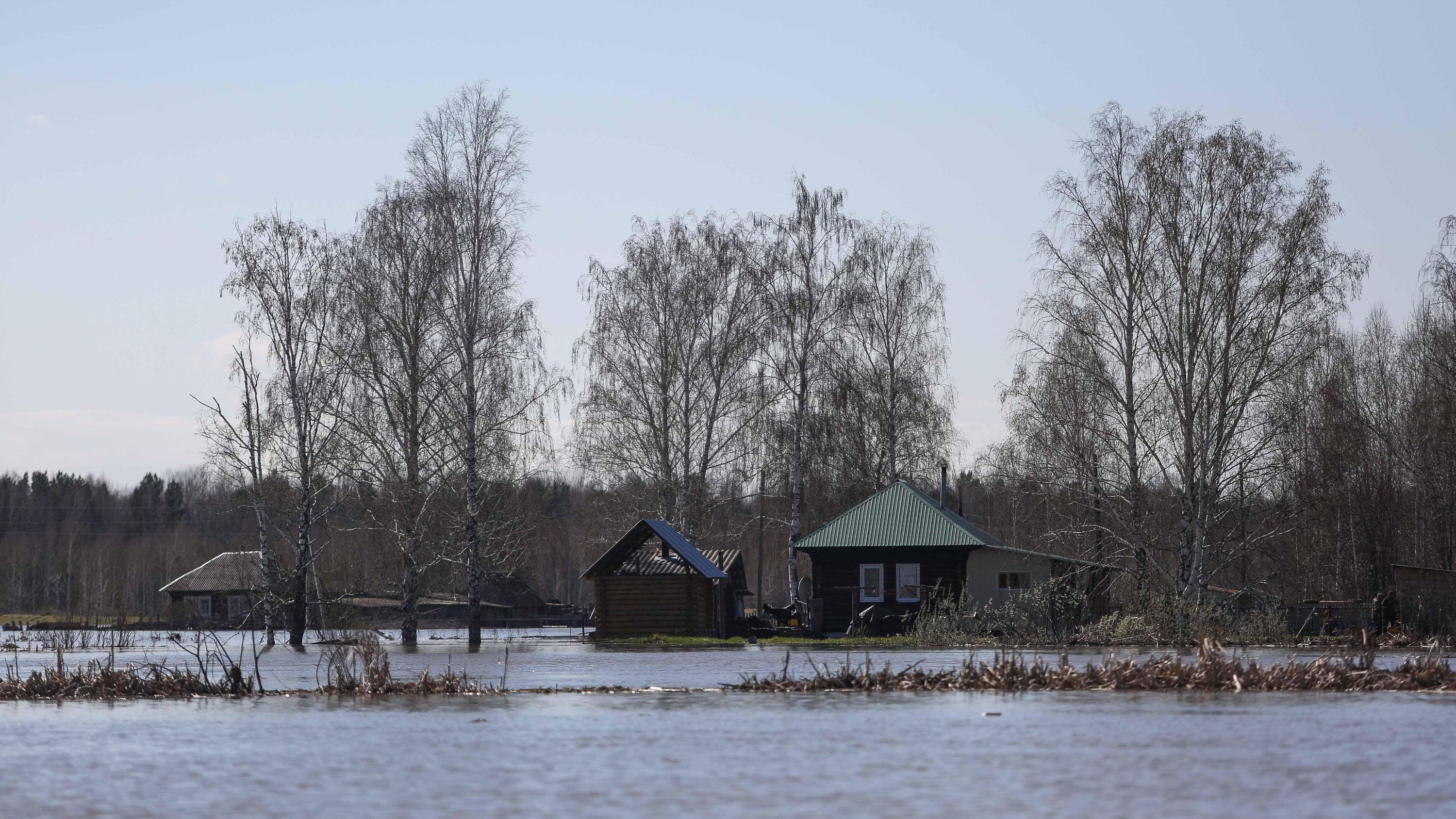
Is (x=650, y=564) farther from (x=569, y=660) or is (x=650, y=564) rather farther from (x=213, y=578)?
(x=213, y=578)

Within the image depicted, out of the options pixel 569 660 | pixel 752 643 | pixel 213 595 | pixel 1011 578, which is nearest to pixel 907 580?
pixel 1011 578

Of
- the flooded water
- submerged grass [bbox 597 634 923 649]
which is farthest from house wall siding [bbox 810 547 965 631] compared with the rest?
the flooded water

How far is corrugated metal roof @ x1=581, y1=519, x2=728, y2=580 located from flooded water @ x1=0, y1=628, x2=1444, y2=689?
248 centimetres

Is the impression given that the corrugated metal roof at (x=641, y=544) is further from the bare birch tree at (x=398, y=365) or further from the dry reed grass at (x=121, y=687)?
the dry reed grass at (x=121, y=687)

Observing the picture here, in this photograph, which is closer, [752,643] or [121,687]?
[121,687]

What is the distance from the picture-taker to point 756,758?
47.4 ft

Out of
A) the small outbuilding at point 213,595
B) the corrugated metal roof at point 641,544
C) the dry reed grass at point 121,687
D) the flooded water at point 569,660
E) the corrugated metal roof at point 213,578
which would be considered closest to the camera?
the dry reed grass at point 121,687

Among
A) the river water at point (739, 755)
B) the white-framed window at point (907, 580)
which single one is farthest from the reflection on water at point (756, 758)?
the white-framed window at point (907, 580)

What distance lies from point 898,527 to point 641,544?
8.75 meters

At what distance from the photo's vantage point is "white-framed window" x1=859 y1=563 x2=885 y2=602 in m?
50.0

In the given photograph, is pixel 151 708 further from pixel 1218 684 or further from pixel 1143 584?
pixel 1143 584

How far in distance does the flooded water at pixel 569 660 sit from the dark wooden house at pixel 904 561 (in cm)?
742

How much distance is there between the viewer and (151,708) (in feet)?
69.3

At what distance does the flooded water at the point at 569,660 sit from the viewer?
2664 cm
